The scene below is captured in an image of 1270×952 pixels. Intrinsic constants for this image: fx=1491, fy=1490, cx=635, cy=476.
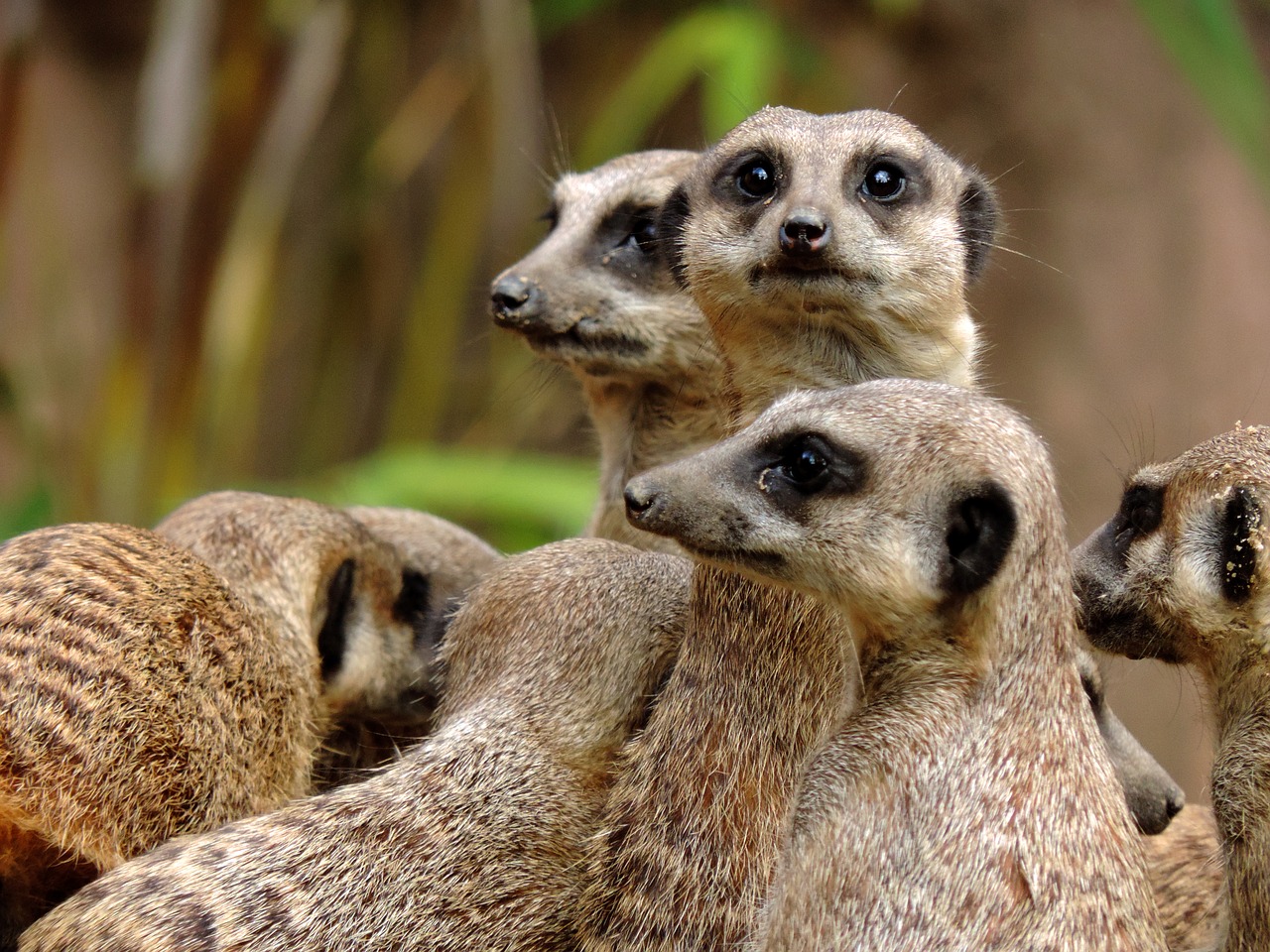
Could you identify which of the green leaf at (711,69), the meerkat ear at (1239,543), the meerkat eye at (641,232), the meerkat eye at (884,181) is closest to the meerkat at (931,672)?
the meerkat ear at (1239,543)

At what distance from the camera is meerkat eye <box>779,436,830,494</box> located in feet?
5.49

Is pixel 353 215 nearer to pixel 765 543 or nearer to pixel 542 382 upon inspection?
pixel 542 382

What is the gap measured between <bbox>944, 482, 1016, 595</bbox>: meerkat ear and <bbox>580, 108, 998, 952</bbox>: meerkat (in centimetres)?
19

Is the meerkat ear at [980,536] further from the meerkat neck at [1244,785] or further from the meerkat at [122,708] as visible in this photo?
the meerkat at [122,708]

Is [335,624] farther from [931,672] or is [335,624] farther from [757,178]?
[931,672]

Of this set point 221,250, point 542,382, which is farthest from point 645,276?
point 221,250

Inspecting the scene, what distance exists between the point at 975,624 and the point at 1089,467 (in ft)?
13.1

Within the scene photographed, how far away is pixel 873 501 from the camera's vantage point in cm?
166

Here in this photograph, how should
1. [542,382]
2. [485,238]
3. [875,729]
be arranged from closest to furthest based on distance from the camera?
[875,729], [542,382], [485,238]

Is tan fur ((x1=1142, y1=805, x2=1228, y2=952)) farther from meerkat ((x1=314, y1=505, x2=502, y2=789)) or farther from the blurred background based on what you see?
the blurred background

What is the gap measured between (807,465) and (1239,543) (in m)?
0.57

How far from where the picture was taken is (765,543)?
1674 mm

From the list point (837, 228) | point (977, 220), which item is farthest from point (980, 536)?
point (977, 220)

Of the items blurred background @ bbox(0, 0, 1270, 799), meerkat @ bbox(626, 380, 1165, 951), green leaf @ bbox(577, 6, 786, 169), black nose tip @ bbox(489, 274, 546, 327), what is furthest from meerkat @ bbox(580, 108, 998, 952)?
green leaf @ bbox(577, 6, 786, 169)
